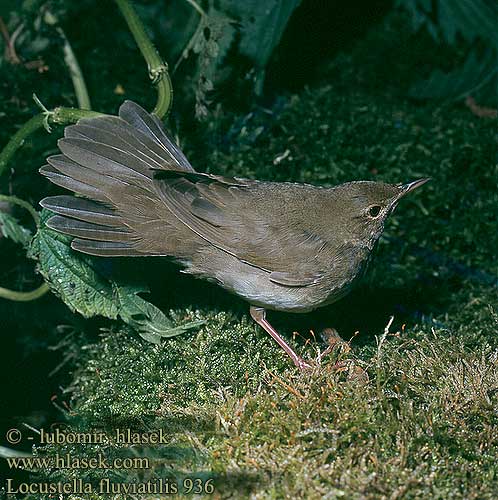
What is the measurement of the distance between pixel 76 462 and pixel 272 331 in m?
1.12

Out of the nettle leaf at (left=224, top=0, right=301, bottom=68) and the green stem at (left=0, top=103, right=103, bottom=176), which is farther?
the nettle leaf at (left=224, top=0, right=301, bottom=68)

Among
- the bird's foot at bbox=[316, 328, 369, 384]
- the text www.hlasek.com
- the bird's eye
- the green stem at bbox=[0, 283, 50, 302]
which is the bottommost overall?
Answer: the text www.hlasek.com

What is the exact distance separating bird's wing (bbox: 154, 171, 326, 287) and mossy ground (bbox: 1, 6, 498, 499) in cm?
41

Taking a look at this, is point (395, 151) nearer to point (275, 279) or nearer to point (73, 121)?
point (275, 279)

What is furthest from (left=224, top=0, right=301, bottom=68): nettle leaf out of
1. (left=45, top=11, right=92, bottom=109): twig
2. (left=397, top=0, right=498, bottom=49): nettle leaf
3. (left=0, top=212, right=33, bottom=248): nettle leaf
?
(left=0, top=212, right=33, bottom=248): nettle leaf

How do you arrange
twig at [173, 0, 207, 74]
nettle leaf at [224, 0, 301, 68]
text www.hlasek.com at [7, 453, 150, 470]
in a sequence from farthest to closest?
nettle leaf at [224, 0, 301, 68] → twig at [173, 0, 207, 74] → text www.hlasek.com at [7, 453, 150, 470]

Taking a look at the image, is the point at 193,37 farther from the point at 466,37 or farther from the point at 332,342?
the point at 332,342

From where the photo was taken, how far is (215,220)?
141 inches

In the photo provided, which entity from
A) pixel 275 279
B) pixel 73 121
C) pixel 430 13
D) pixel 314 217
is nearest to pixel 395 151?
pixel 430 13

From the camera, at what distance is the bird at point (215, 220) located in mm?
3568

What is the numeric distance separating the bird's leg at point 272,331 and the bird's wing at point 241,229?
0.27 m

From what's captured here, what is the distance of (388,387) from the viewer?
3180 millimetres

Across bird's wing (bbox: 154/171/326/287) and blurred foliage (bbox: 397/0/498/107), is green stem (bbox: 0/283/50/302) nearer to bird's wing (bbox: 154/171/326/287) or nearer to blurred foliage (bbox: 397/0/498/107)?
bird's wing (bbox: 154/171/326/287)

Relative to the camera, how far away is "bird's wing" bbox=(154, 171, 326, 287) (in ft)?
11.7
